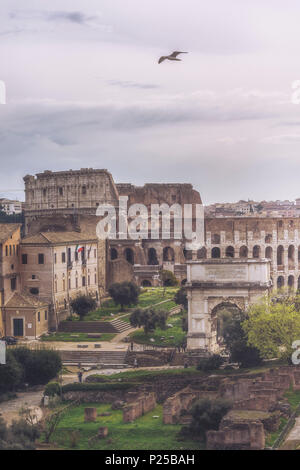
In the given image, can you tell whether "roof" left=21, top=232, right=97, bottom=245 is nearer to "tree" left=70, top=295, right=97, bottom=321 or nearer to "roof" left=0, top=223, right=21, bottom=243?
"roof" left=0, top=223, right=21, bottom=243

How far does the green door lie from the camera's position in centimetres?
4709

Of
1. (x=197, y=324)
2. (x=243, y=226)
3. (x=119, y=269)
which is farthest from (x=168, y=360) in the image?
(x=243, y=226)

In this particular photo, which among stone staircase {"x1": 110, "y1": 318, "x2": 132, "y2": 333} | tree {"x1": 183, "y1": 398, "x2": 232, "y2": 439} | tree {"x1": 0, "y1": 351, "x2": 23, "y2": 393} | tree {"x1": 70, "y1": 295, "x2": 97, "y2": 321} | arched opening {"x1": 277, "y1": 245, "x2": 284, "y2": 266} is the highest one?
arched opening {"x1": 277, "y1": 245, "x2": 284, "y2": 266}

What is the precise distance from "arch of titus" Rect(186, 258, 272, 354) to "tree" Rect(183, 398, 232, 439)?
37.5ft

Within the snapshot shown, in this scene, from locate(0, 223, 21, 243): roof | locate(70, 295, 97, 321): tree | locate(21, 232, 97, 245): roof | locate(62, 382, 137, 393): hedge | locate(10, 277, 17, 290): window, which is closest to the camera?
locate(62, 382, 137, 393): hedge

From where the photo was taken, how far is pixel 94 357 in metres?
42.8

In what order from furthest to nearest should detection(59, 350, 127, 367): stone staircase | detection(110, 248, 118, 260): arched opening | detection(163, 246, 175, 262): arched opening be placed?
1. detection(163, 246, 175, 262): arched opening
2. detection(110, 248, 118, 260): arched opening
3. detection(59, 350, 127, 367): stone staircase

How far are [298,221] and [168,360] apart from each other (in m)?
43.6

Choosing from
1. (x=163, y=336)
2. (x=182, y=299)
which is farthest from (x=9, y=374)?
(x=182, y=299)

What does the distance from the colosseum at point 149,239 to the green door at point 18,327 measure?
50.6 ft

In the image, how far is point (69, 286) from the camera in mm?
52312

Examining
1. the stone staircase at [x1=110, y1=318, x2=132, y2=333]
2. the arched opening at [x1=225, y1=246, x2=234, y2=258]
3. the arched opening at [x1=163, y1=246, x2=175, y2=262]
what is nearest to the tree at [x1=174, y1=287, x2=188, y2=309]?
the stone staircase at [x1=110, y1=318, x2=132, y2=333]

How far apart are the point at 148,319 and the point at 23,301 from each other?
7.17 metres

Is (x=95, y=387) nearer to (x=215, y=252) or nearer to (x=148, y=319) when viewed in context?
(x=148, y=319)
